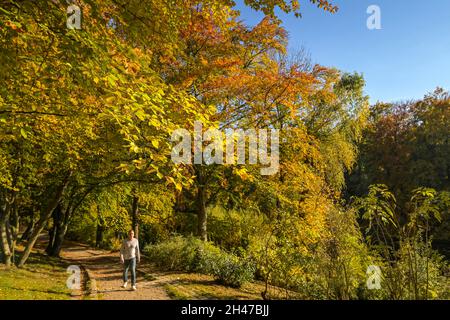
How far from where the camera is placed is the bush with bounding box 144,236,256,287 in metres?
11.6

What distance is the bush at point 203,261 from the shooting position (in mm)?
11625

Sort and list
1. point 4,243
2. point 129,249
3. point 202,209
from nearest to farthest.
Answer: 1. point 129,249
2. point 4,243
3. point 202,209

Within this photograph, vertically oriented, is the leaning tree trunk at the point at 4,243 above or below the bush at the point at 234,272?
above

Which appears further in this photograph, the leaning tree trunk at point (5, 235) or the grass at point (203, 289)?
the leaning tree trunk at point (5, 235)

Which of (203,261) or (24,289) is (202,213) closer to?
(203,261)

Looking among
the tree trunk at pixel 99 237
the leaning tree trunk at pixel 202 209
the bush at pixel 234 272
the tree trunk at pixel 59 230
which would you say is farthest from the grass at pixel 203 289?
the tree trunk at pixel 99 237

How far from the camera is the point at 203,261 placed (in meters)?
13.3

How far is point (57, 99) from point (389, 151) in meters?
35.3

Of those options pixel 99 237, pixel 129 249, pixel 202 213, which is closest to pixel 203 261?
pixel 202 213

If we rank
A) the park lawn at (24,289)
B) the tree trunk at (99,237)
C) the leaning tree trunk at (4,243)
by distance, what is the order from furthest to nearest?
1. the tree trunk at (99,237)
2. the leaning tree trunk at (4,243)
3. the park lawn at (24,289)

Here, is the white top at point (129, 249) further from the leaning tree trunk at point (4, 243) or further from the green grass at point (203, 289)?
the leaning tree trunk at point (4, 243)

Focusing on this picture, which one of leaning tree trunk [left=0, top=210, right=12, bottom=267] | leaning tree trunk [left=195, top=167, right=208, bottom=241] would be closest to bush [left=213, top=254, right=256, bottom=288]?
leaning tree trunk [left=195, top=167, right=208, bottom=241]
